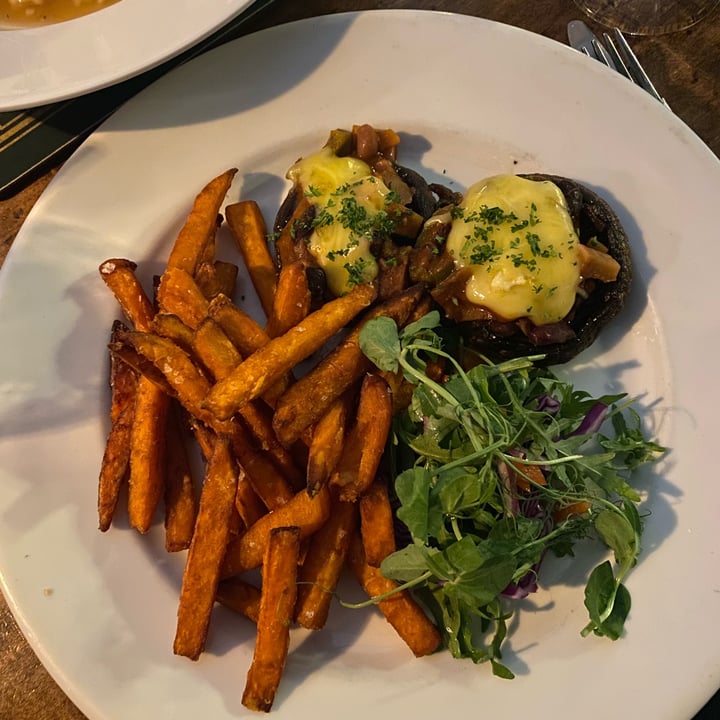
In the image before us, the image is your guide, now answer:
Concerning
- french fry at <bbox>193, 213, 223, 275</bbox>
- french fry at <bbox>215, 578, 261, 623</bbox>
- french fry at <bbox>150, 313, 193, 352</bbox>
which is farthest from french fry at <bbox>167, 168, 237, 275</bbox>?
french fry at <bbox>215, 578, 261, 623</bbox>

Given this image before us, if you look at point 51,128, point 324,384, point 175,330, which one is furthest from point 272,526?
point 51,128

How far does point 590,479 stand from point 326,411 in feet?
2.66

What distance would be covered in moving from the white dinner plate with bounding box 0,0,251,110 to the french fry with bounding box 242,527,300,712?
56.0 inches

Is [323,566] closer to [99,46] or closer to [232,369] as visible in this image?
[232,369]

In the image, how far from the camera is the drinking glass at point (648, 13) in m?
2.77

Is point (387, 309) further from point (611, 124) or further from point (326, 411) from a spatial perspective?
point (611, 124)

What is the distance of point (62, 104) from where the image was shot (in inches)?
108

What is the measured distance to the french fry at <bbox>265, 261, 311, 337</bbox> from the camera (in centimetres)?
215

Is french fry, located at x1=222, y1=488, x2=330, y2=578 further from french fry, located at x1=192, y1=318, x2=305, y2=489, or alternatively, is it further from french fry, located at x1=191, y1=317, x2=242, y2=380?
french fry, located at x1=191, y1=317, x2=242, y2=380

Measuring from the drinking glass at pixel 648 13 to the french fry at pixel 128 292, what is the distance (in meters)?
2.01

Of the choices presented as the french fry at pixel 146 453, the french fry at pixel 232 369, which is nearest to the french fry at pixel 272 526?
the french fry at pixel 232 369

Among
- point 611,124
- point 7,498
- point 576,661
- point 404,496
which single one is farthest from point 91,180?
point 576,661

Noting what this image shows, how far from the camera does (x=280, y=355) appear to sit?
203 centimetres

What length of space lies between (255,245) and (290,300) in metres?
0.41
